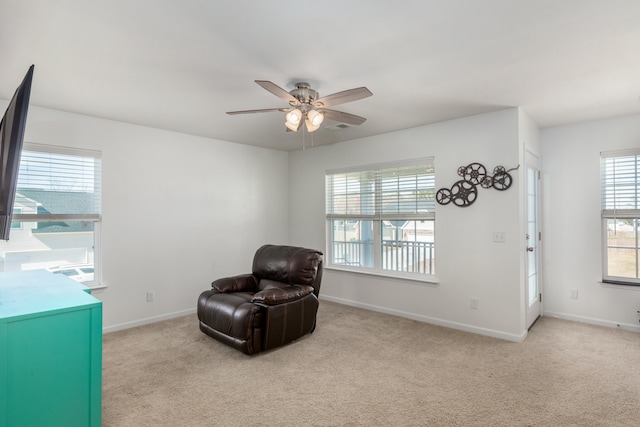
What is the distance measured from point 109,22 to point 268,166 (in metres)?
3.60

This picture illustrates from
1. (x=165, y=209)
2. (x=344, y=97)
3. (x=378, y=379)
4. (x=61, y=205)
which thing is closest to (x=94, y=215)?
(x=61, y=205)

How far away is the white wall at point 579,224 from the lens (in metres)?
3.84

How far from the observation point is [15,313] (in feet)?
5.43

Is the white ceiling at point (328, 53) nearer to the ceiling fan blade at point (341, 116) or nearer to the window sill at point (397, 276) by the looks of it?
the ceiling fan blade at point (341, 116)

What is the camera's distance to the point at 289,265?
3.82m

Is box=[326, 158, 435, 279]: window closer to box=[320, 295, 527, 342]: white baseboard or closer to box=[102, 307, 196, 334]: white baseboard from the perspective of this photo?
box=[320, 295, 527, 342]: white baseboard

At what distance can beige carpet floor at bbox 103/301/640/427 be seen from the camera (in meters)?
2.25

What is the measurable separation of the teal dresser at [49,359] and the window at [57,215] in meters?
1.80

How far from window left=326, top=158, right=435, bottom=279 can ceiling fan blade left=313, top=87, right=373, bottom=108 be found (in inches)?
79.5

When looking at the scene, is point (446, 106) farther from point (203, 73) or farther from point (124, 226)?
point (124, 226)

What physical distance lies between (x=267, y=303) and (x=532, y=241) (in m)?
3.18

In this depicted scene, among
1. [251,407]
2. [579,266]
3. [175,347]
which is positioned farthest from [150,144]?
[579,266]

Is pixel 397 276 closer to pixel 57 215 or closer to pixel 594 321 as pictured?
pixel 594 321

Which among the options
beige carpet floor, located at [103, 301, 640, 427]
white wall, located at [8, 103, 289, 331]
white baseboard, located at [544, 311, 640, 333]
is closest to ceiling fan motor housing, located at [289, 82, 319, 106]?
beige carpet floor, located at [103, 301, 640, 427]
